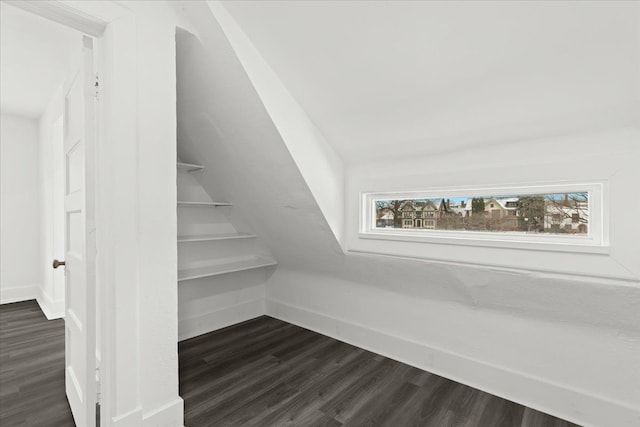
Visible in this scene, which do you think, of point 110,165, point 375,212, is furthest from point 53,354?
point 375,212

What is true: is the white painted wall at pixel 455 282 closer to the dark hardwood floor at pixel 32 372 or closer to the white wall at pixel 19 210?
the dark hardwood floor at pixel 32 372

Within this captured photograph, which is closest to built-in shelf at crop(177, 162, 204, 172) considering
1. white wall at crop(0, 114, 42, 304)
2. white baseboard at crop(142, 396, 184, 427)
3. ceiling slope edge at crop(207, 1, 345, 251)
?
ceiling slope edge at crop(207, 1, 345, 251)

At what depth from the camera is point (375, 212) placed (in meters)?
2.31

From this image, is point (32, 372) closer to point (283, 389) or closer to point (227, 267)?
point (227, 267)

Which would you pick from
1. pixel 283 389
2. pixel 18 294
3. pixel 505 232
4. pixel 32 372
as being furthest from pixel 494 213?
pixel 18 294

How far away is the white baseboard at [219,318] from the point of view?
2736 millimetres

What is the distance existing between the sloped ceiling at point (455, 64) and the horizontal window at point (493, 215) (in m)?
0.31

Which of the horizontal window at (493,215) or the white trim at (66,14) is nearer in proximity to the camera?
the white trim at (66,14)

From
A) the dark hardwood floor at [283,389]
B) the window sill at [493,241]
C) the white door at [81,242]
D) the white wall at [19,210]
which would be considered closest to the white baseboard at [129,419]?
the white door at [81,242]

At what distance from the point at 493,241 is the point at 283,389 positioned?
1.53 m

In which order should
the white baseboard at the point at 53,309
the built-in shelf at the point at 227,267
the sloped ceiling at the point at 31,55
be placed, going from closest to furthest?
the sloped ceiling at the point at 31,55
the built-in shelf at the point at 227,267
the white baseboard at the point at 53,309

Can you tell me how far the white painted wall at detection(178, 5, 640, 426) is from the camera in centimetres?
149

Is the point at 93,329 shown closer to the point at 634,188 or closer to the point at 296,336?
the point at 296,336

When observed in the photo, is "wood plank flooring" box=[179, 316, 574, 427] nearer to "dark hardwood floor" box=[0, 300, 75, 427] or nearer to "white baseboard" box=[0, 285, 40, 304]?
"dark hardwood floor" box=[0, 300, 75, 427]
